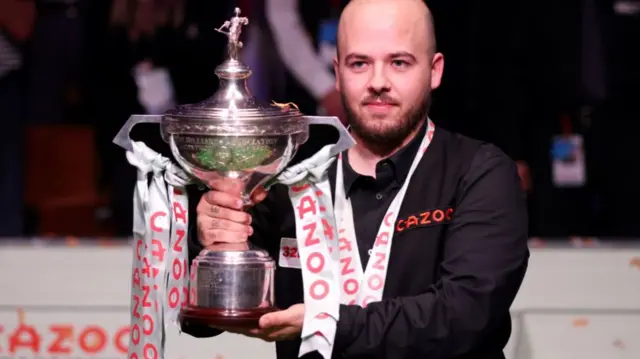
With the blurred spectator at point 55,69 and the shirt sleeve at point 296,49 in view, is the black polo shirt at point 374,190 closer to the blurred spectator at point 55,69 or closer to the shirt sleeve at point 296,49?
the shirt sleeve at point 296,49

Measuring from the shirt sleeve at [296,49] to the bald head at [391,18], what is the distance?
221cm

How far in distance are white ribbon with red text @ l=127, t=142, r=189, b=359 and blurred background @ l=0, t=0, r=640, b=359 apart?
2.08m

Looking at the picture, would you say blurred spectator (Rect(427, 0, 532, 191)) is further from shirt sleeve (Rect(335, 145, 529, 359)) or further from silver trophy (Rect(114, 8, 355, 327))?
silver trophy (Rect(114, 8, 355, 327))

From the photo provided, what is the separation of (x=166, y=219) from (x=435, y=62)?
0.62 meters

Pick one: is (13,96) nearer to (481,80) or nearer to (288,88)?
(288,88)

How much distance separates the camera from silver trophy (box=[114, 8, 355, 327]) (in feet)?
7.93

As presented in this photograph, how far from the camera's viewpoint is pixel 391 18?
2.61 m

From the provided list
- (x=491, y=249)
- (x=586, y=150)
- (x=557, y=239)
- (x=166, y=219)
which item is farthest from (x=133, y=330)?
(x=586, y=150)

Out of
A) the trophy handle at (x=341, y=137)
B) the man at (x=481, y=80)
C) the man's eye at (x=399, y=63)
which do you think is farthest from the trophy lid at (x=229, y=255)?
the man at (x=481, y=80)

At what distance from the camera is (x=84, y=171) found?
16.5 ft

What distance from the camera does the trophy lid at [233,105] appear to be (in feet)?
7.98

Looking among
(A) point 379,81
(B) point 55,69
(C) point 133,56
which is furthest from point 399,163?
(B) point 55,69

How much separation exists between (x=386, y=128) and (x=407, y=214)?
0.17 meters

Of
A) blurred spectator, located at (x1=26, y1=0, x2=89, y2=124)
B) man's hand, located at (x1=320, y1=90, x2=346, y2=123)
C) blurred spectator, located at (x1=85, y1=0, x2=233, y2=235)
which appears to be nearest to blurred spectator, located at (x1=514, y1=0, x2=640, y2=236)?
man's hand, located at (x1=320, y1=90, x2=346, y2=123)
